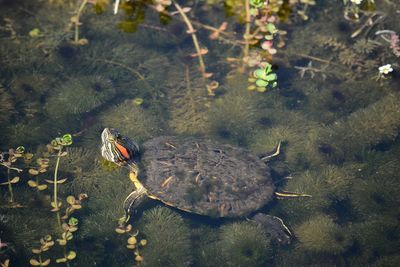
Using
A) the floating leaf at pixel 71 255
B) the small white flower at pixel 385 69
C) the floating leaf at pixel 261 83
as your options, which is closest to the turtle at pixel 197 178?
the floating leaf at pixel 71 255

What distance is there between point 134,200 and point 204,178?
44.1 inches

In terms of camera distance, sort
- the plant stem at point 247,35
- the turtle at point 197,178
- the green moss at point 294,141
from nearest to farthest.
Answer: the turtle at point 197,178 → the green moss at point 294,141 → the plant stem at point 247,35

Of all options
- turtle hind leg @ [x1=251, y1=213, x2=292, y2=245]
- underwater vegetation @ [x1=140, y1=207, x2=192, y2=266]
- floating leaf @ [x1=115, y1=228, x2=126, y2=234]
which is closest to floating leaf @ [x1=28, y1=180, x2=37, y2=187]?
floating leaf @ [x1=115, y1=228, x2=126, y2=234]

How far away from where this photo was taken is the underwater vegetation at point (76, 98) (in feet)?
21.0

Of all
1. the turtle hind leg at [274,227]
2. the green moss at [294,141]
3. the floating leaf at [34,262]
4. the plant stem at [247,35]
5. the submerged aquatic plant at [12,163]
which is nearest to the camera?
the floating leaf at [34,262]

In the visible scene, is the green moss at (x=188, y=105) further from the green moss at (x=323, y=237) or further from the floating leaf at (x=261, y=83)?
the green moss at (x=323, y=237)

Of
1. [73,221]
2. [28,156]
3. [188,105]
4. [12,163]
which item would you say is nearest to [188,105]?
[188,105]

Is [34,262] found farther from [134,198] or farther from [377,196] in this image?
[377,196]

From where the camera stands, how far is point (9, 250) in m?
4.98

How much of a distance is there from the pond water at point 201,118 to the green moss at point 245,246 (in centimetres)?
2

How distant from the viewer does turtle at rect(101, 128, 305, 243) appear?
5.72 meters

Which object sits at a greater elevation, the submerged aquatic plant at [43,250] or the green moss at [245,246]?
the submerged aquatic plant at [43,250]

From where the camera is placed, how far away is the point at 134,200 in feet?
19.2

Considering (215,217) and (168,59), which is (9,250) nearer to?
(215,217)
